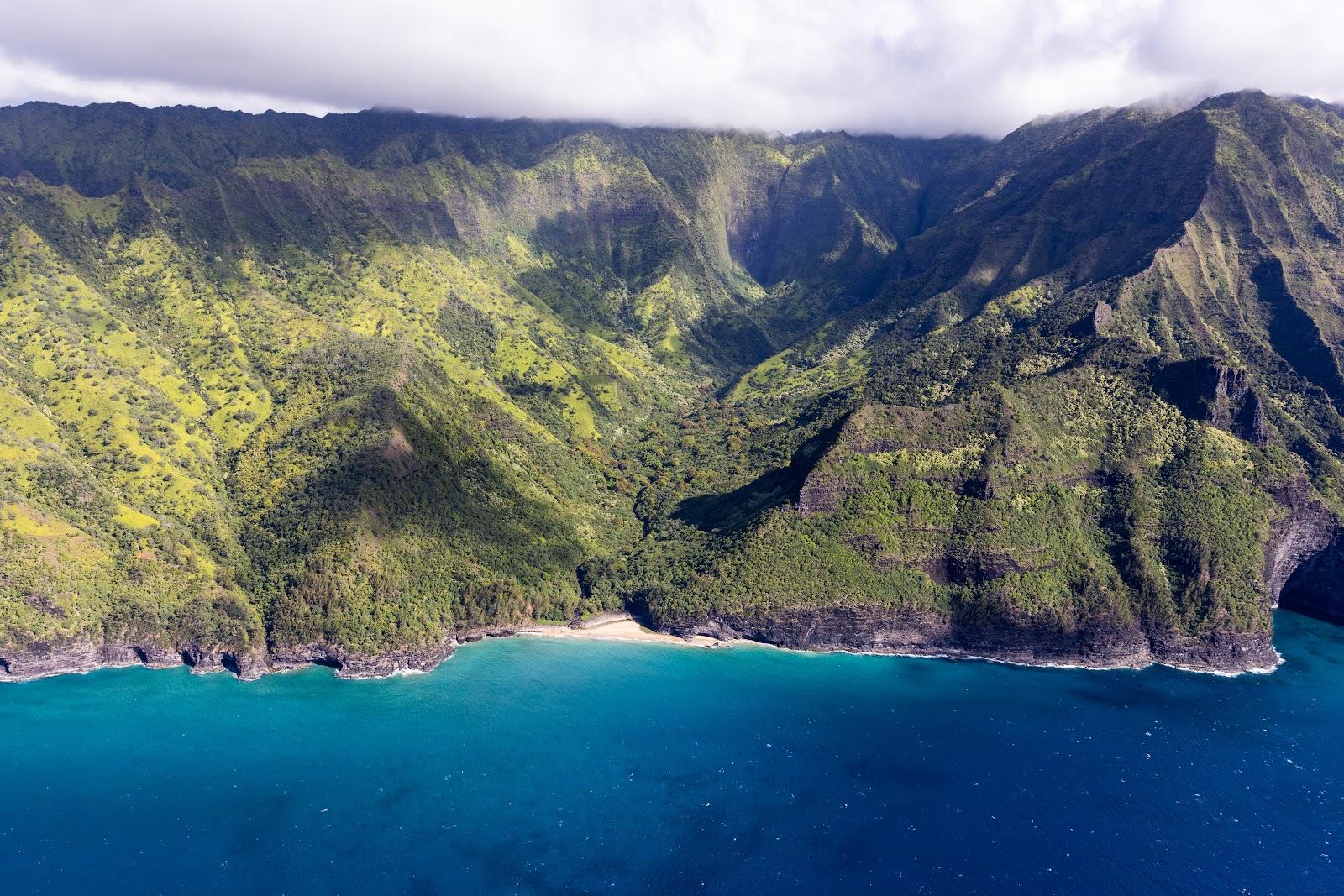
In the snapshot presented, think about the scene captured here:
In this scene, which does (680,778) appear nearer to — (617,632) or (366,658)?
(617,632)

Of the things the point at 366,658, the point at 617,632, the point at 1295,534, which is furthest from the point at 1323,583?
the point at 366,658

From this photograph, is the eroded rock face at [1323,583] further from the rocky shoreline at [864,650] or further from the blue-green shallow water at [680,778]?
the rocky shoreline at [864,650]

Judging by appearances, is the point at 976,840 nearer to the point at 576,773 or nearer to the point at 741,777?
the point at 741,777

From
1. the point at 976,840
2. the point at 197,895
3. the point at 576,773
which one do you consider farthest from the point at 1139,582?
the point at 197,895

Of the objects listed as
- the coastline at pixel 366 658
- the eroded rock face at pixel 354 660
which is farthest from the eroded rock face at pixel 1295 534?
the eroded rock face at pixel 354 660

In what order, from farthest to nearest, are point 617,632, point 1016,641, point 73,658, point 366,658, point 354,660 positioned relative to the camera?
point 617,632
point 354,660
point 366,658
point 1016,641
point 73,658
